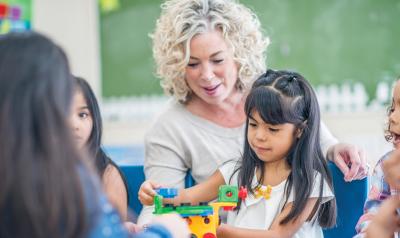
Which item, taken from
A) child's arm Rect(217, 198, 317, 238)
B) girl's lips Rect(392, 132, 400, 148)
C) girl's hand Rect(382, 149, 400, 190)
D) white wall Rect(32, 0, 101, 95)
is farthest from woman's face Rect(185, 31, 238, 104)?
white wall Rect(32, 0, 101, 95)

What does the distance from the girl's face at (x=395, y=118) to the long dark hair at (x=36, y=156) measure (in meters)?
0.75

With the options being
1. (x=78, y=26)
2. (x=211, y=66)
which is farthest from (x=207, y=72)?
(x=78, y=26)

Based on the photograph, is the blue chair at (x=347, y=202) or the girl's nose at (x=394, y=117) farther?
the blue chair at (x=347, y=202)

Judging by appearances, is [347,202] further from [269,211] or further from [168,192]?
[168,192]

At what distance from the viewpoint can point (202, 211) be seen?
1.39m

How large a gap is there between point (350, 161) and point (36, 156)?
0.94 meters

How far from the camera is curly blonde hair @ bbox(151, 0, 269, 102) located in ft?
6.25

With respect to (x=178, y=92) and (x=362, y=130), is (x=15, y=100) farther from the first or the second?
(x=362, y=130)

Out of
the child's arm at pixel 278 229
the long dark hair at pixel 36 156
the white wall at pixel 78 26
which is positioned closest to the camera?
the long dark hair at pixel 36 156

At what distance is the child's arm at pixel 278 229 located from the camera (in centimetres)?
150

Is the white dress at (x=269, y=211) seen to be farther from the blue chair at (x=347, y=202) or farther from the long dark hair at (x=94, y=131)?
the long dark hair at (x=94, y=131)

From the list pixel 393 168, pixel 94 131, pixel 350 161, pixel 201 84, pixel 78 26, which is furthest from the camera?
pixel 78 26

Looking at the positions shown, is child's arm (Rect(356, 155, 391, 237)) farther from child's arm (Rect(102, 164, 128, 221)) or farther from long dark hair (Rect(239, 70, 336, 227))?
child's arm (Rect(102, 164, 128, 221))

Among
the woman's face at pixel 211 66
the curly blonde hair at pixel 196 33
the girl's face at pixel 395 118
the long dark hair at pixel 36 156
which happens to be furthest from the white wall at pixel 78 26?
the long dark hair at pixel 36 156
